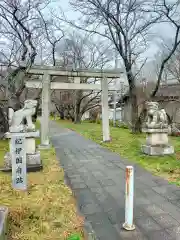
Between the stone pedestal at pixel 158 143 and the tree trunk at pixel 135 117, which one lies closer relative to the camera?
the stone pedestal at pixel 158 143

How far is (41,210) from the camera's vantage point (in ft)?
13.5

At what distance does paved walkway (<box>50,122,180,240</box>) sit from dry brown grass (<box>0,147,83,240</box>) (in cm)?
29

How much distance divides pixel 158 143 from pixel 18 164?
5358mm

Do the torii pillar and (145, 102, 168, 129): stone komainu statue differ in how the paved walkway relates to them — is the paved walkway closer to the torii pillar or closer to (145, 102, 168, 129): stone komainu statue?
(145, 102, 168, 129): stone komainu statue

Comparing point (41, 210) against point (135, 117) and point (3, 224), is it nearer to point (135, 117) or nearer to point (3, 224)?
point (3, 224)

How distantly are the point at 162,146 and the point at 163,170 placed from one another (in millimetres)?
1909

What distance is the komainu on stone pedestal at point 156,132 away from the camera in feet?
28.3

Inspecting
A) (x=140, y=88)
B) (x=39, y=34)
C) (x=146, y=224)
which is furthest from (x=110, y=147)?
(x=140, y=88)

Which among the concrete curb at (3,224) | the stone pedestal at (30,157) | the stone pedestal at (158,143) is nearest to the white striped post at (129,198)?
the concrete curb at (3,224)

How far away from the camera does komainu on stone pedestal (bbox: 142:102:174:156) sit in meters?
8.64

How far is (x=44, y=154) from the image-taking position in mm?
9898

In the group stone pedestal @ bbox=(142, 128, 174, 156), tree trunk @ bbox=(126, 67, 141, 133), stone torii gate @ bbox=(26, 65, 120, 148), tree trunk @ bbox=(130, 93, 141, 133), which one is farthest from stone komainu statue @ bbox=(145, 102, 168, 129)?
tree trunk @ bbox=(130, 93, 141, 133)

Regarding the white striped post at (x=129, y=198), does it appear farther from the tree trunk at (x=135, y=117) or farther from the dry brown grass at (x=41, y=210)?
the tree trunk at (x=135, y=117)

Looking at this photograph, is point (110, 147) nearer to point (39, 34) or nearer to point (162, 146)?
point (162, 146)
